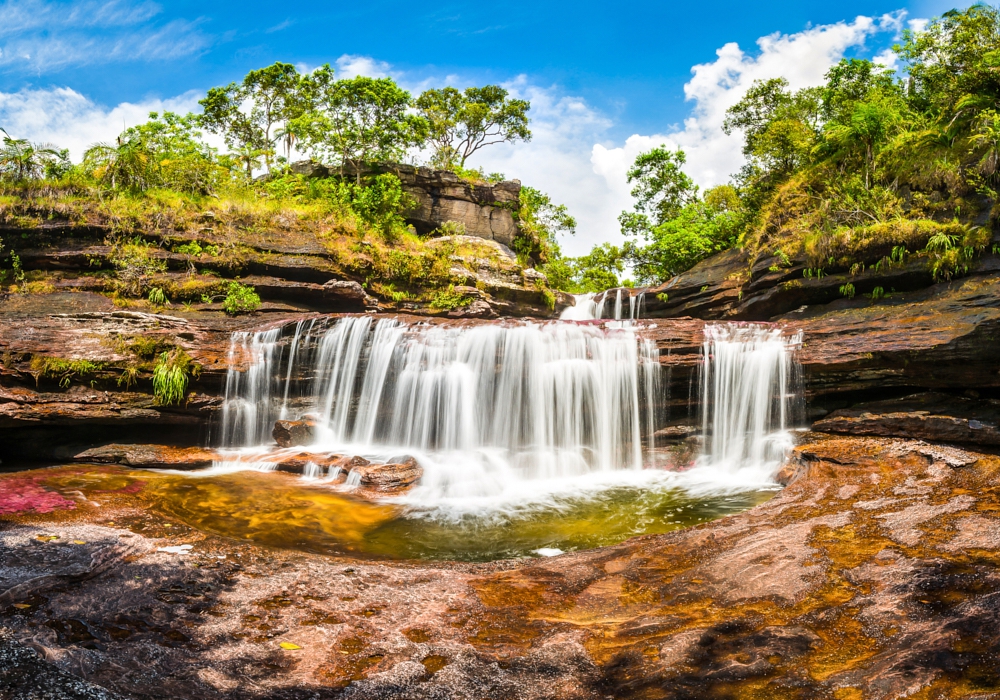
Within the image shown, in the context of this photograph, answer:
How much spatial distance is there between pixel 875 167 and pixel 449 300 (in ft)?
45.8

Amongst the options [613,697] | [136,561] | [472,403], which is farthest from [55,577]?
[472,403]

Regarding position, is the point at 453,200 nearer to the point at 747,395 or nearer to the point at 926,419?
the point at 747,395

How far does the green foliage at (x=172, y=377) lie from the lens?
12438 millimetres

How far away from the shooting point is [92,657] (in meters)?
3.51

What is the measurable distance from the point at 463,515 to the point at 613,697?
5878mm

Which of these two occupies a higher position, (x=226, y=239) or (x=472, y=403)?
(x=226, y=239)

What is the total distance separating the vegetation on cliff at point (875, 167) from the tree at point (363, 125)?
13.1 meters

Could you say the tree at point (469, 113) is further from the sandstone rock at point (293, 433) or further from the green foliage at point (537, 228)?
the sandstone rock at point (293, 433)

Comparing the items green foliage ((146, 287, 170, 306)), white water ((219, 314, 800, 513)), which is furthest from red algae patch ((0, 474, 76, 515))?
green foliage ((146, 287, 170, 306))

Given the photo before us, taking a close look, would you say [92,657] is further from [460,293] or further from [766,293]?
[460,293]

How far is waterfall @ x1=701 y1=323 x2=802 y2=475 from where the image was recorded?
459 inches

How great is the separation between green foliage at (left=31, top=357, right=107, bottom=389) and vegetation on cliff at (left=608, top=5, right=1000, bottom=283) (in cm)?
1741

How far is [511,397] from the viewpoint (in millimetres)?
13500

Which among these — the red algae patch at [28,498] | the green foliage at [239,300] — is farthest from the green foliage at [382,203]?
the red algae patch at [28,498]
